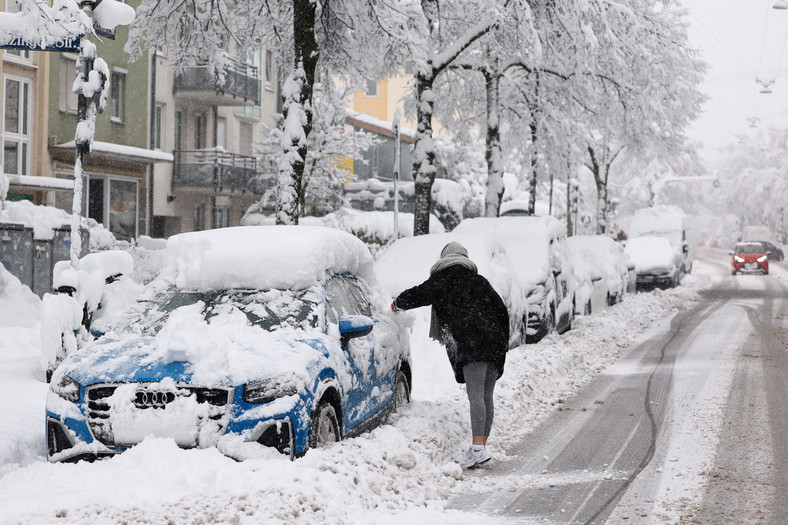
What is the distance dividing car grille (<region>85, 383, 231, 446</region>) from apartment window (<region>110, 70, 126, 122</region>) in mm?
25641

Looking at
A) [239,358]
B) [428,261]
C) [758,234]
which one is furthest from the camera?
[758,234]

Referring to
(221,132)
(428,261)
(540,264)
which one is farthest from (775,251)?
(428,261)

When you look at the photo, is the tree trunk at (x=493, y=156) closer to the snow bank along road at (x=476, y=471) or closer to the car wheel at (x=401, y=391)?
the snow bank along road at (x=476, y=471)

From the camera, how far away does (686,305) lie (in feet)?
84.5

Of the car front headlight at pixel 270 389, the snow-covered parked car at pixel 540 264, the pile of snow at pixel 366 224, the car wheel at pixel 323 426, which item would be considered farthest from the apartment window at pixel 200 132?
the car front headlight at pixel 270 389

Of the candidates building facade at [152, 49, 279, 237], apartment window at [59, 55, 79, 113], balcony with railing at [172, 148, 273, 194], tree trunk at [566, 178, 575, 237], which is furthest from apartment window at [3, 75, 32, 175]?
tree trunk at [566, 178, 575, 237]

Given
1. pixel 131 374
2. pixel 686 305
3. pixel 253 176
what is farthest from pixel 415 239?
pixel 253 176

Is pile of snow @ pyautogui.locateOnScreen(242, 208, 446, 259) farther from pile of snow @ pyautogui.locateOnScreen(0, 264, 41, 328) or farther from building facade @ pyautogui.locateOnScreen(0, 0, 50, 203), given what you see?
pile of snow @ pyautogui.locateOnScreen(0, 264, 41, 328)

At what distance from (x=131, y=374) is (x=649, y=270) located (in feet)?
84.3

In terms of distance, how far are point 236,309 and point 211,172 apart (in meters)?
A: 27.7

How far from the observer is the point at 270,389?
5.68 m

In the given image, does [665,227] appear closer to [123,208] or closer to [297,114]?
[123,208]

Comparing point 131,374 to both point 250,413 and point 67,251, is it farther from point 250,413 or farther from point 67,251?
point 67,251

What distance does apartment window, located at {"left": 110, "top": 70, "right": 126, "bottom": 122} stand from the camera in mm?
29922
